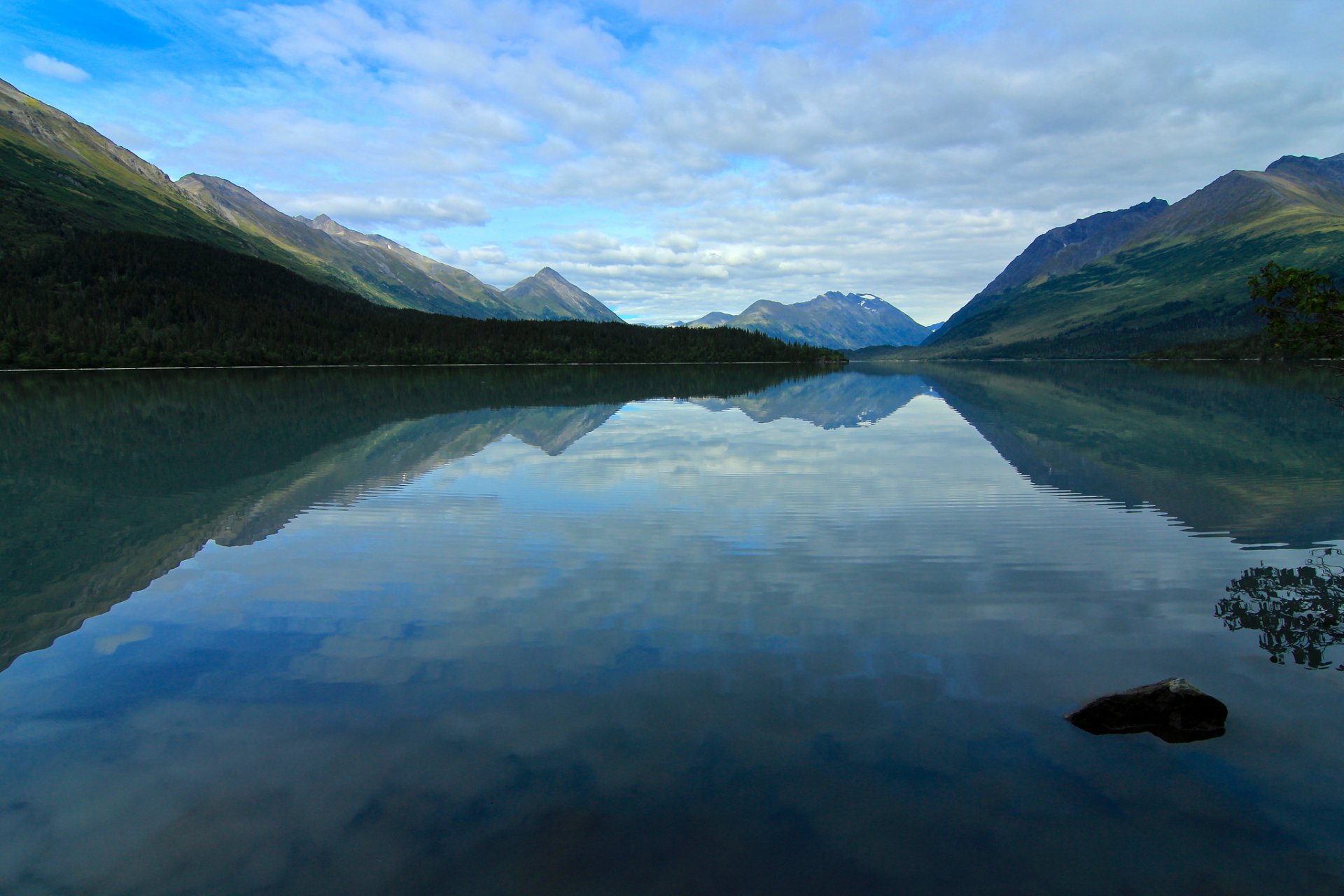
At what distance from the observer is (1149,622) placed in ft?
53.1

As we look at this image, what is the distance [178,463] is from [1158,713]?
46.7 meters

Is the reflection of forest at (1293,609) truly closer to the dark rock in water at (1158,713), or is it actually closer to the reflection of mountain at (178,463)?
the dark rock in water at (1158,713)

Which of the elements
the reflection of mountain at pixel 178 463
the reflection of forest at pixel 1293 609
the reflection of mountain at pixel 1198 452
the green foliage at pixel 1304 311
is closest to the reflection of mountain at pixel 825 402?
the reflection of mountain at pixel 1198 452

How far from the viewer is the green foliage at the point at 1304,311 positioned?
21.2m

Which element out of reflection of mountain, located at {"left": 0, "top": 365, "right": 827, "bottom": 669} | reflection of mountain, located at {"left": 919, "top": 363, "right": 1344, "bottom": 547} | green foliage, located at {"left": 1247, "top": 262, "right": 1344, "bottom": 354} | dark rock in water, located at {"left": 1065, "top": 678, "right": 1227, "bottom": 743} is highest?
green foliage, located at {"left": 1247, "top": 262, "right": 1344, "bottom": 354}

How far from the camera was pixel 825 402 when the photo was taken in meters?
97.8

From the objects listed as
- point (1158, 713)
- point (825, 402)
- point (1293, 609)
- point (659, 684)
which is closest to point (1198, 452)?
point (1293, 609)

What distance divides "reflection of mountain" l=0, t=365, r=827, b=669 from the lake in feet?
1.11

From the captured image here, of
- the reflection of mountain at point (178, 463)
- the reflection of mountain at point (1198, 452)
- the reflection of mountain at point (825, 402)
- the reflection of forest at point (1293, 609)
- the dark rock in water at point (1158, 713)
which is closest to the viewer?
the dark rock in water at point (1158, 713)

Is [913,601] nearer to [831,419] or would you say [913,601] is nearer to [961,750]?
[961,750]

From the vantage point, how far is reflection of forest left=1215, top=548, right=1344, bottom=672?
573 inches

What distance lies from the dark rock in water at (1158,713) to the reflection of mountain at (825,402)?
53237mm

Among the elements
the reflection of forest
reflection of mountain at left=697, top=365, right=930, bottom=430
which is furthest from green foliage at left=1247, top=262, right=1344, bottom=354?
reflection of mountain at left=697, top=365, right=930, bottom=430

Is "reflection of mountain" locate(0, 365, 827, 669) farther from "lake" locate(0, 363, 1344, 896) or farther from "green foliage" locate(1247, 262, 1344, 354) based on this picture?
"green foliage" locate(1247, 262, 1344, 354)
